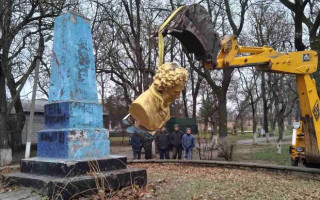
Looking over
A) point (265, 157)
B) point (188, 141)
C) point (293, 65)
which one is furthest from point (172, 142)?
point (293, 65)

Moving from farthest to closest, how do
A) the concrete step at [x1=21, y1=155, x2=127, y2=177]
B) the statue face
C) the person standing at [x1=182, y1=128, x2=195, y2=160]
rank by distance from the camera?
1. the person standing at [x1=182, y1=128, x2=195, y2=160]
2. the concrete step at [x1=21, y1=155, x2=127, y2=177]
3. the statue face

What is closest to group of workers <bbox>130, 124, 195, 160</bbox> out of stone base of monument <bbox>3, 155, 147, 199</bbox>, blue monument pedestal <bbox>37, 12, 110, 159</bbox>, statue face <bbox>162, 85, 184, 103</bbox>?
blue monument pedestal <bbox>37, 12, 110, 159</bbox>

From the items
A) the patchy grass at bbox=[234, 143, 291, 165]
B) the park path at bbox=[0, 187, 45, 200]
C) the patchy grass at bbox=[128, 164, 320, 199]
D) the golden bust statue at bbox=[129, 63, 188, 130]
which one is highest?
the golden bust statue at bbox=[129, 63, 188, 130]

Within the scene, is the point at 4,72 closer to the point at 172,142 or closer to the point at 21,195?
the point at 172,142

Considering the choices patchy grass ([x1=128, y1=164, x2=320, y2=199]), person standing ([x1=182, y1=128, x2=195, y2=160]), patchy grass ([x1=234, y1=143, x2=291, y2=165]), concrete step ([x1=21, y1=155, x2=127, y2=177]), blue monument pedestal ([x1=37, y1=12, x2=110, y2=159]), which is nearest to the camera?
concrete step ([x1=21, y1=155, x2=127, y2=177])

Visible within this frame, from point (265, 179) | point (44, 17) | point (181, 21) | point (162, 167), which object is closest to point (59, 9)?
point (44, 17)

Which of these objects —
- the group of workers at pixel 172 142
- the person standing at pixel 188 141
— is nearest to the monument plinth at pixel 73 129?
the group of workers at pixel 172 142

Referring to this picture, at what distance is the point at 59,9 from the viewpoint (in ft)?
50.7

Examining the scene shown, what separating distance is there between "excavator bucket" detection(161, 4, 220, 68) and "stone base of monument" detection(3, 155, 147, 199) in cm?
269

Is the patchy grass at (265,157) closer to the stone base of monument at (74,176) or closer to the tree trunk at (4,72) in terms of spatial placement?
the stone base of monument at (74,176)

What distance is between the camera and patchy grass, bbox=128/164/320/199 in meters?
5.52

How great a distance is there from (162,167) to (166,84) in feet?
21.9

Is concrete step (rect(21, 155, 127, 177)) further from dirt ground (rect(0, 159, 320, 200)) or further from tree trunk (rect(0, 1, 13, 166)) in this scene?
tree trunk (rect(0, 1, 13, 166))

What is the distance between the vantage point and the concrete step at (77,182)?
501cm
